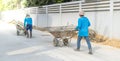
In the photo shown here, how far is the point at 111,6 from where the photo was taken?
17328 mm

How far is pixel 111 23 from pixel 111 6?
87 centimetres

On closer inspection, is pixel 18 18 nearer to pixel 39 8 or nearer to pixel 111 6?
pixel 39 8

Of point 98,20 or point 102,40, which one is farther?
point 98,20

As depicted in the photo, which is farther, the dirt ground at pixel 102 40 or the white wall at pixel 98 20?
the white wall at pixel 98 20

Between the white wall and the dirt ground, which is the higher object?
the white wall

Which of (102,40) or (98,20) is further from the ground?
(98,20)

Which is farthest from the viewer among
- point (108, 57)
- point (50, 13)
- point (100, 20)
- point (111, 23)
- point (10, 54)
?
point (50, 13)

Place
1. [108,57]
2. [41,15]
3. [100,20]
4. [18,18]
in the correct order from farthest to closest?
[18,18] < [41,15] < [100,20] < [108,57]

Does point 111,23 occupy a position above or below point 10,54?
above

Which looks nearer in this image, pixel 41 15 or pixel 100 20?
pixel 100 20

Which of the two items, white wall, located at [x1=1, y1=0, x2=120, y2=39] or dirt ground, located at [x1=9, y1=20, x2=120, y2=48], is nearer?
dirt ground, located at [x1=9, y1=20, x2=120, y2=48]

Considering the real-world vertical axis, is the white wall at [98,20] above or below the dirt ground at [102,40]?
above

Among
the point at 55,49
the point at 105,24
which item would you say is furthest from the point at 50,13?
the point at 55,49

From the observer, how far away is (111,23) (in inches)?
681
